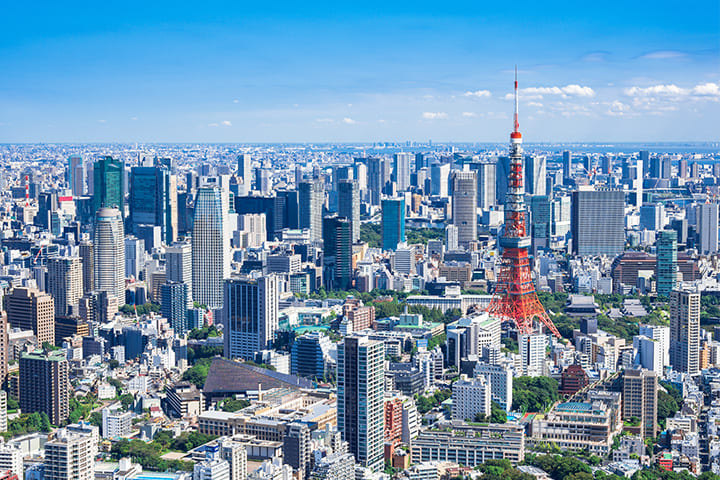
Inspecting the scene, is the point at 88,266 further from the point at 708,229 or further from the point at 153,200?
the point at 708,229

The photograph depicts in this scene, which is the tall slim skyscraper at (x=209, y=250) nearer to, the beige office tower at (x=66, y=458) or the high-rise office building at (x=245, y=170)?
the beige office tower at (x=66, y=458)

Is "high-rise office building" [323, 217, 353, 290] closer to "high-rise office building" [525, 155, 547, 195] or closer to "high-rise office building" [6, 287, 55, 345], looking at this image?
"high-rise office building" [6, 287, 55, 345]

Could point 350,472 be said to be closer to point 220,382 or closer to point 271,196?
point 220,382

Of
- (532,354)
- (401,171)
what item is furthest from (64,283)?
(401,171)

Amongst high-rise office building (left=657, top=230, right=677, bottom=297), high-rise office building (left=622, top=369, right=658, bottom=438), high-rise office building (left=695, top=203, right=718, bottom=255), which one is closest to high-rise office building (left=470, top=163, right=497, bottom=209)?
high-rise office building (left=695, top=203, right=718, bottom=255)

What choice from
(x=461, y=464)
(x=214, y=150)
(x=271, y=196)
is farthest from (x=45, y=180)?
(x=461, y=464)

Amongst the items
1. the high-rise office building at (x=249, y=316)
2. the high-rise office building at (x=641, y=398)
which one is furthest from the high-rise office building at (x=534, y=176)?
the high-rise office building at (x=641, y=398)

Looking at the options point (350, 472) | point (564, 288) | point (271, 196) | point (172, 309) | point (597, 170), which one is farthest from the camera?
point (597, 170)
